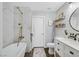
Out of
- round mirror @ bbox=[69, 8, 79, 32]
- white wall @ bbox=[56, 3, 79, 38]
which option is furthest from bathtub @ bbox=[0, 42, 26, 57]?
round mirror @ bbox=[69, 8, 79, 32]

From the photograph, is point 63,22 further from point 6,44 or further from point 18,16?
point 6,44

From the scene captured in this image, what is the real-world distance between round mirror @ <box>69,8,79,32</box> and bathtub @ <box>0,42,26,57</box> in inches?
49.2

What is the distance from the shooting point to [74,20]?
215 cm

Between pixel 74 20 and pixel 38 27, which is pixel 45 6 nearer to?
pixel 38 27

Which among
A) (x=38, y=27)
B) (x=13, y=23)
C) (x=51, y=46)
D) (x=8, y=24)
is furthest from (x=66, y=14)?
(x=8, y=24)

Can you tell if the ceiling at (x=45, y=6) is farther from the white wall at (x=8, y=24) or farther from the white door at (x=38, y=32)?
the white wall at (x=8, y=24)

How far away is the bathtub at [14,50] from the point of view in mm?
1780

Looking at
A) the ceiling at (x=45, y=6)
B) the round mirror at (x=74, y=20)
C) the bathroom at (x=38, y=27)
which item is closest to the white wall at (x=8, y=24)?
the bathroom at (x=38, y=27)

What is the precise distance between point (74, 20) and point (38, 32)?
0.93 m

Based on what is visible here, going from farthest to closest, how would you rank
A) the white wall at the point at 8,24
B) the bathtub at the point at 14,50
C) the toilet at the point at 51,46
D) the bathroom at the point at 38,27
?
the toilet at the point at 51,46, the bathroom at the point at 38,27, the white wall at the point at 8,24, the bathtub at the point at 14,50

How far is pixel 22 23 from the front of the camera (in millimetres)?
2195

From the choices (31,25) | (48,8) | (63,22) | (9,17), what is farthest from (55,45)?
(9,17)

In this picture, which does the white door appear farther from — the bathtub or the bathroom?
the bathtub

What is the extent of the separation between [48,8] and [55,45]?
3.19ft
